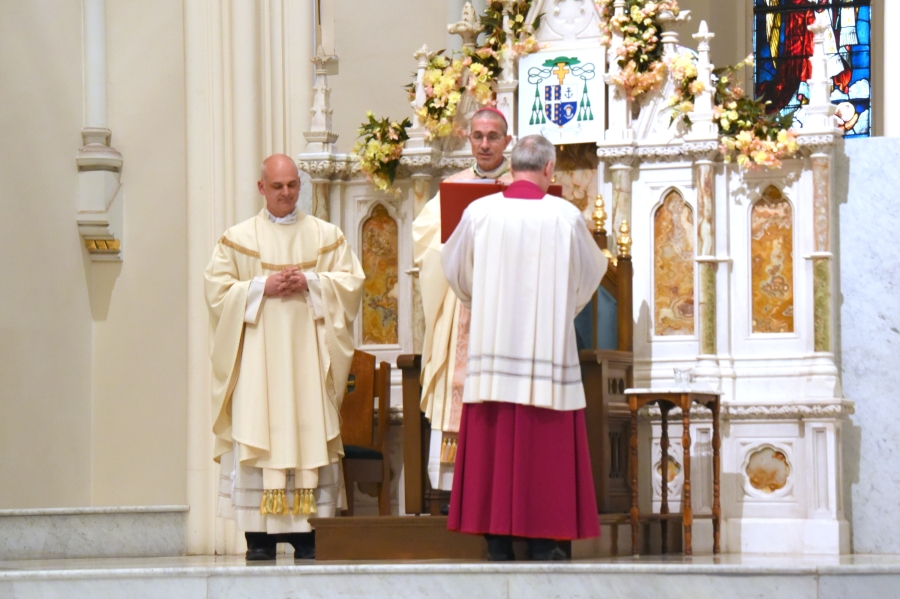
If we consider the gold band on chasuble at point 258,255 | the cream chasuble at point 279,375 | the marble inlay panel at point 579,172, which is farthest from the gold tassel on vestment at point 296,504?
the marble inlay panel at point 579,172

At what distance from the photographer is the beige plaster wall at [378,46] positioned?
11305mm

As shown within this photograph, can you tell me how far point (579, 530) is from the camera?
637 cm

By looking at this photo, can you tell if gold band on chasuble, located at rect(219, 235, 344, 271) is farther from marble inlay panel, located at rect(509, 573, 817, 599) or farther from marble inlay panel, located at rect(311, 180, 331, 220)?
marble inlay panel, located at rect(509, 573, 817, 599)

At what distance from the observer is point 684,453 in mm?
7238

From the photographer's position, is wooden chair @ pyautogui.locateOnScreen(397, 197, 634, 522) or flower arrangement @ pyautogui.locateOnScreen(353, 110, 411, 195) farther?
flower arrangement @ pyautogui.locateOnScreen(353, 110, 411, 195)

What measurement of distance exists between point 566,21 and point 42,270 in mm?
3487

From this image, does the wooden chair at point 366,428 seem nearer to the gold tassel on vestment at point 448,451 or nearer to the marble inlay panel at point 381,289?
the marble inlay panel at point 381,289

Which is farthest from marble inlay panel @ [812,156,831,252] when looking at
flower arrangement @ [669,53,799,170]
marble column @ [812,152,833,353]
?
flower arrangement @ [669,53,799,170]

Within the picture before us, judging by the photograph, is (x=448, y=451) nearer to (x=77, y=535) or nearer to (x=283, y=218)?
(x=283, y=218)

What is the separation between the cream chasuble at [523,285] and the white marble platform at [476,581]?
0.79 metres

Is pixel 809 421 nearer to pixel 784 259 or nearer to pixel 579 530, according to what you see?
pixel 784 259

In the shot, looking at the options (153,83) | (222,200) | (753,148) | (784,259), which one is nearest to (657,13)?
(753,148)

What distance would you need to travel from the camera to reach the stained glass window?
499 inches

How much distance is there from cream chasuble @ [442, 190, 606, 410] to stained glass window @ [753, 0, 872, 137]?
6.58 metres
